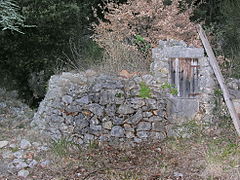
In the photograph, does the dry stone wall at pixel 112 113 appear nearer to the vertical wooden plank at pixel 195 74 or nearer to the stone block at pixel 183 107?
the stone block at pixel 183 107

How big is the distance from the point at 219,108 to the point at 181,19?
9.33 ft

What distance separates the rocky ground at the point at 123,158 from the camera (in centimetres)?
529

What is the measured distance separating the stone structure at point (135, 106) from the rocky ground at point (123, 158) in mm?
236

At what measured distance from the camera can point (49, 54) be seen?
916cm

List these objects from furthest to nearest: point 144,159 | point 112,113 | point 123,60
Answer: point 123,60 → point 112,113 → point 144,159

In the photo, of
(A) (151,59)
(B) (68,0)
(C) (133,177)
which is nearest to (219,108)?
(A) (151,59)

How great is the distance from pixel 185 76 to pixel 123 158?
6.55 feet

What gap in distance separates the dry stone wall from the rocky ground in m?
0.21

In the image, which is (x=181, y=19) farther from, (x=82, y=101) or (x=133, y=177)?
(x=133, y=177)

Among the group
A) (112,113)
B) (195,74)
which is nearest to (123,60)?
(112,113)

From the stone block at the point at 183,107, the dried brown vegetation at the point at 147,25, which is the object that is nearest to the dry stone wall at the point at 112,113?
the stone block at the point at 183,107

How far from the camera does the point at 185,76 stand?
661cm

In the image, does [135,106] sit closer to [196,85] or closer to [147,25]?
[196,85]

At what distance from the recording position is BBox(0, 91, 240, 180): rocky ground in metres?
5.29
